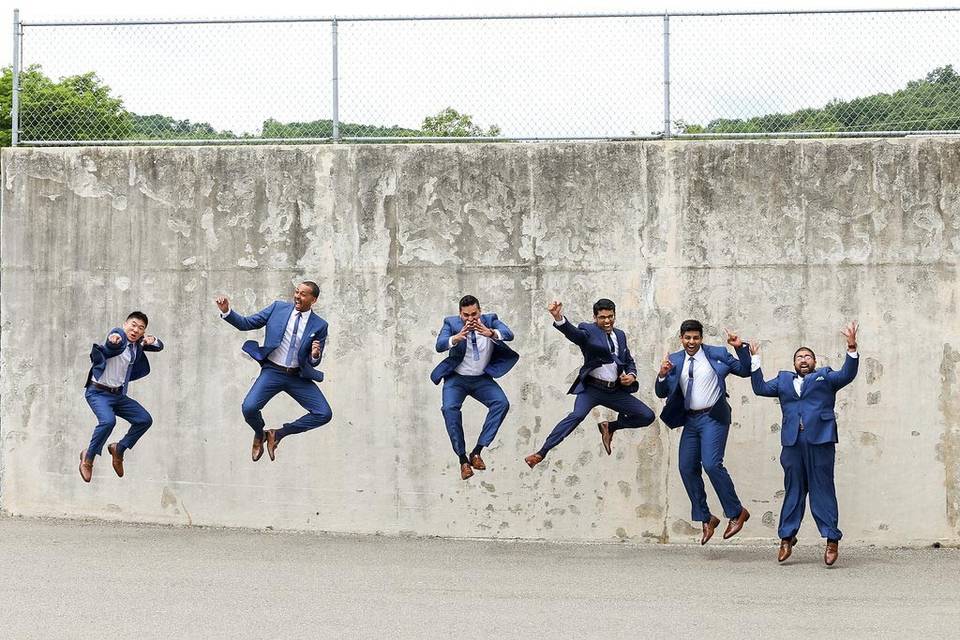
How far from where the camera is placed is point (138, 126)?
12586 millimetres

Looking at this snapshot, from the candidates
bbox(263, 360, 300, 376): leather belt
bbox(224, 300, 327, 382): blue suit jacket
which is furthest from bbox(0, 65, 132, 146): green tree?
bbox(263, 360, 300, 376): leather belt

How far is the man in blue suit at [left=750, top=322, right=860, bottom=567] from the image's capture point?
10852mm

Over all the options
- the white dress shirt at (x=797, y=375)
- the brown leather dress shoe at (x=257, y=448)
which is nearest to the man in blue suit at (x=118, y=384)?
the brown leather dress shoe at (x=257, y=448)

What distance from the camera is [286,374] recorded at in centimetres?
1163

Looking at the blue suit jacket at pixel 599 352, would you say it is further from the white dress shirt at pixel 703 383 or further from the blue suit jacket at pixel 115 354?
the blue suit jacket at pixel 115 354

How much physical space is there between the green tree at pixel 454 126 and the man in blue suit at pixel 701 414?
9.14ft

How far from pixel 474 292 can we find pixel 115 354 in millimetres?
3415

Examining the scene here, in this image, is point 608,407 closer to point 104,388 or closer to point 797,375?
point 797,375

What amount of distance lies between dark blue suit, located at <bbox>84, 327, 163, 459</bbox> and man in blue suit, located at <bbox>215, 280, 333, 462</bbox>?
100cm

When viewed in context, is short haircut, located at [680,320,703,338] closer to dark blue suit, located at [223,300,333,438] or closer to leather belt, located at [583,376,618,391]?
leather belt, located at [583,376,618,391]

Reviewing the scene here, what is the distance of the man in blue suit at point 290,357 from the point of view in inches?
456

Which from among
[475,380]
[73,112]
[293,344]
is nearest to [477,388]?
[475,380]

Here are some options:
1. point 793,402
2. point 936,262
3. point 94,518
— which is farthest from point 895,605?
point 94,518

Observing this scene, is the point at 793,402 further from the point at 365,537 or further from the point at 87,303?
the point at 87,303
